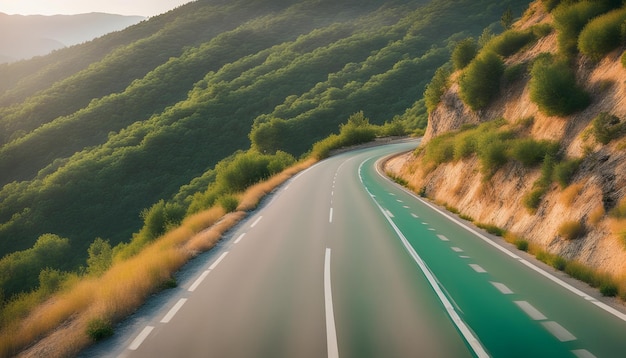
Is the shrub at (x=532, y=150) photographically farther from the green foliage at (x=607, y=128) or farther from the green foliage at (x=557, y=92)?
the green foliage at (x=607, y=128)

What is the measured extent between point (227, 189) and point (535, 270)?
23.4 m

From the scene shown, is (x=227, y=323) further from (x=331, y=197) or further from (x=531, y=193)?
(x=331, y=197)

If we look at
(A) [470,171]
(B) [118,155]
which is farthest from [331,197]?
(B) [118,155]

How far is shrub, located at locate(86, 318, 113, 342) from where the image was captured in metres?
6.28

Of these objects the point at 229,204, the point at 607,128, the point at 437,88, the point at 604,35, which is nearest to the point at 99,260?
the point at 229,204

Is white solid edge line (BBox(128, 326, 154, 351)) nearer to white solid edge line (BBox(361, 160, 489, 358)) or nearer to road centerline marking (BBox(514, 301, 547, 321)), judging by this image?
white solid edge line (BBox(361, 160, 489, 358))

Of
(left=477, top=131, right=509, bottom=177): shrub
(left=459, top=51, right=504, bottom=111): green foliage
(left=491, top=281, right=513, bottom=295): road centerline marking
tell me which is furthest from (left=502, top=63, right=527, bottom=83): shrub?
(left=491, top=281, right=513, bottom=295): road centerline marking

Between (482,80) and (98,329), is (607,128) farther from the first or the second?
(98,329)

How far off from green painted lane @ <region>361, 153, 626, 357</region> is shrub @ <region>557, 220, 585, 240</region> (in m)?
1.13

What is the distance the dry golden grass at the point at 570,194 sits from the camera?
1056cm

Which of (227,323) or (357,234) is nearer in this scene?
(227,323)

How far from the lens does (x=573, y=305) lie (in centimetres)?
722

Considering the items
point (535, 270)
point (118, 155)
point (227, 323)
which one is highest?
point (118, 155)

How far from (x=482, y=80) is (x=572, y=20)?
583 centimetres
